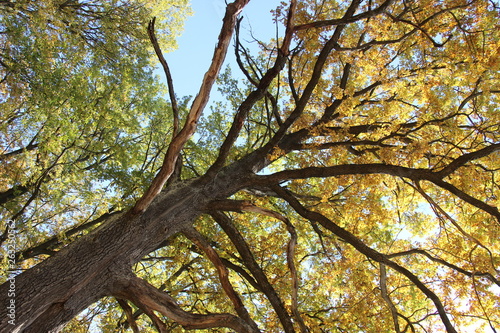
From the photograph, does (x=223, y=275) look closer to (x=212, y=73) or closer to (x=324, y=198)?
(x=324, y=198)

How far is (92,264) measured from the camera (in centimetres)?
367

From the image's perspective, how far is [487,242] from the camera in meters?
5.96

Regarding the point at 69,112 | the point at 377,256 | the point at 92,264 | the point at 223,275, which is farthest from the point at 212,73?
the point at 69,112

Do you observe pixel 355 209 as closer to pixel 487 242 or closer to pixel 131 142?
pixel 487 242

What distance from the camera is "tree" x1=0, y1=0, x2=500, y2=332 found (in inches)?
Result: 146

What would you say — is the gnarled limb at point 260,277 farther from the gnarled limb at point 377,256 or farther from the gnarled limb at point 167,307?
the gnarled limb at point 377,256

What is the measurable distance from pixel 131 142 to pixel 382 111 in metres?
5.37

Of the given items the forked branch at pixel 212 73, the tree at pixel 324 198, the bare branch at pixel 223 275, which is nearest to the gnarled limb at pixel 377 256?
the tree at pixel 324 198

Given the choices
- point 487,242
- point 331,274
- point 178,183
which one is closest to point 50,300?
point 178,183

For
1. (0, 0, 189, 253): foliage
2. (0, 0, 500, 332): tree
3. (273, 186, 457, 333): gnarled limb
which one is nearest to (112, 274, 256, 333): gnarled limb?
(0, 0, 500, 332): tree

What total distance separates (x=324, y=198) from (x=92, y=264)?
131 inches

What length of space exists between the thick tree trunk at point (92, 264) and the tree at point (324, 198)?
1cm

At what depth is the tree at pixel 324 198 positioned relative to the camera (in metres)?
3.72

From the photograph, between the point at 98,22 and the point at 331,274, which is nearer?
the point at 331,274
